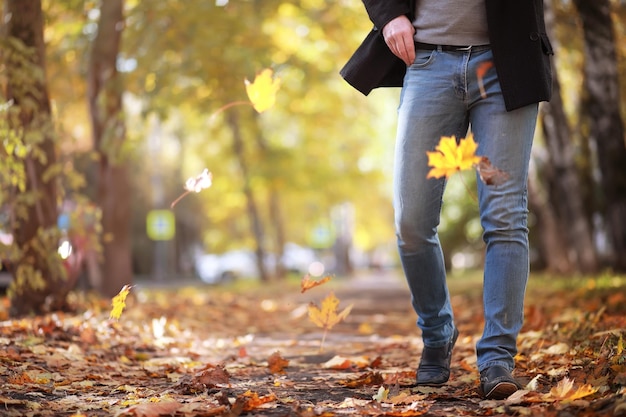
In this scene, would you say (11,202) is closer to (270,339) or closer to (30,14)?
(30,14)

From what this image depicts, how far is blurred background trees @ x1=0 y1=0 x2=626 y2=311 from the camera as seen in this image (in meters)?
7.30

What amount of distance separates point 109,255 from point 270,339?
461cm

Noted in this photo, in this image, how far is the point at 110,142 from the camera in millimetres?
8430

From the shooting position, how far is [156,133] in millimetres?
32062

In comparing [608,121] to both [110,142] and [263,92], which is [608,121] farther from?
[263,92]

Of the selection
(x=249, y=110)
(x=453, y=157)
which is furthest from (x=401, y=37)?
(x=249, y=110)

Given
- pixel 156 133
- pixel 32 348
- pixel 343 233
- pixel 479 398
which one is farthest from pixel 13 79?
pixel 343 233

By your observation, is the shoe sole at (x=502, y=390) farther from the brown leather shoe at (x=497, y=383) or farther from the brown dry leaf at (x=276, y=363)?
the brown dry leaf at (x=276, y=363)

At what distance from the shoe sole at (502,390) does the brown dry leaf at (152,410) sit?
1.11 meters

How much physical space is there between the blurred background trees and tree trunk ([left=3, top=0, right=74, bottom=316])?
0.02m

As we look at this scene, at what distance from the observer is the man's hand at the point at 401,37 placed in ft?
10.7

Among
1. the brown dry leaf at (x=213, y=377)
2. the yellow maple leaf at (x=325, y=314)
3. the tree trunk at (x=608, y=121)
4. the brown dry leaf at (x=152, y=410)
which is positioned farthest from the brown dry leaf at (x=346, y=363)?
the tree trunk at (x=608, y=121)

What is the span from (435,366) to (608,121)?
7915 millimetres

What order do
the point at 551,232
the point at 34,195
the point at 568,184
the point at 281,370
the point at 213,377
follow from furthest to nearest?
1. the point at 551,232
2. the point at 568,184
3. the point at 34,195
4. the point at 281,370
5. the point at 213,377
